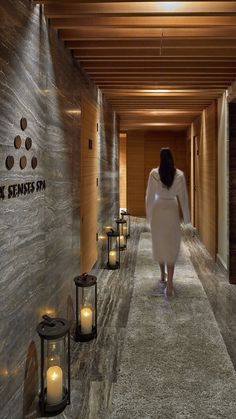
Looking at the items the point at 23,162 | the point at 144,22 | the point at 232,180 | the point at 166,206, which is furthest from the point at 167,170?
the point at 23,162

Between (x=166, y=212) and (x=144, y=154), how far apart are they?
21.8ft

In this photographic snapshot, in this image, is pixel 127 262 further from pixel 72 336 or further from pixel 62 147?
pixel 62 147

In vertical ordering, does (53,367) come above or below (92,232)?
below

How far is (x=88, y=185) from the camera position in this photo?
13.0ft

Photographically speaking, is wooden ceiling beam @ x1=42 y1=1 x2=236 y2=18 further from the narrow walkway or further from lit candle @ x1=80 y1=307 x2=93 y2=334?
the narrow walkway

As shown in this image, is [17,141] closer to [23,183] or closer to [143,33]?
[23,183]

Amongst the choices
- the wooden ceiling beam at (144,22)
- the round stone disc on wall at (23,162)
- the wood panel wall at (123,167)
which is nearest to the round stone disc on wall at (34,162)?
the round stone disc on wall at (23,162)

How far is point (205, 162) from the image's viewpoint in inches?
247

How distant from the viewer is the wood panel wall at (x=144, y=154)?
33.4ft

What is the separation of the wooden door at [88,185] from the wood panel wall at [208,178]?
1.67 metres

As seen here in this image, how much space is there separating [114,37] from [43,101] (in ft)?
2.66

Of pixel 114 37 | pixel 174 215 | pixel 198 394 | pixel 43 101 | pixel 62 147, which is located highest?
pixel 114 37

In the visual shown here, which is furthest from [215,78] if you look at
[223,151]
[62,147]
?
[62,147]

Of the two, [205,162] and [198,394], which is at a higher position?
[205,162]
